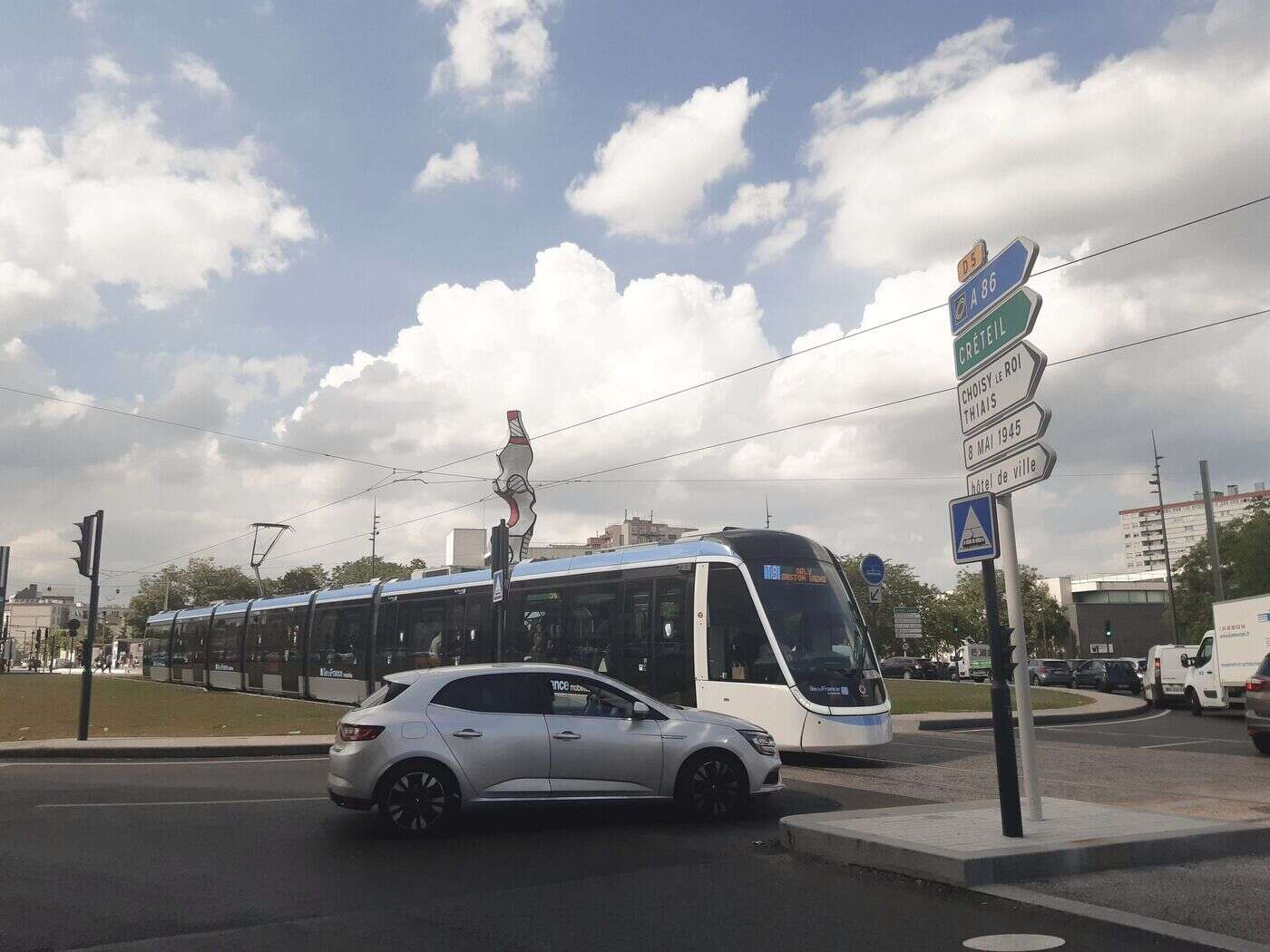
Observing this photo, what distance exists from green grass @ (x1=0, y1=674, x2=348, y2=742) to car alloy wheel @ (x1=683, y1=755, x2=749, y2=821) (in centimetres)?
1144

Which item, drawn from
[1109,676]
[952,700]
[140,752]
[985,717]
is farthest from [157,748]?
[1109,676]

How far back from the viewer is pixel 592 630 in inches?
722

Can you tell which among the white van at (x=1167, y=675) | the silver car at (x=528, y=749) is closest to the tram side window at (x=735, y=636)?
the silver car at (x=528, y=749)

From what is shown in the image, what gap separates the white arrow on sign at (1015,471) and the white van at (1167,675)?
1074 inches

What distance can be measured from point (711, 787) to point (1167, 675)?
92.7 feet

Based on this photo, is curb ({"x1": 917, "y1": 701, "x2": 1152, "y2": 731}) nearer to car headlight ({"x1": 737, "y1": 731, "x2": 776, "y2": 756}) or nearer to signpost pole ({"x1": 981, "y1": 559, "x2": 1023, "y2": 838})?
car headlight ({"x1": 737, "y1": 731, "x2": 776, "y2": 756})

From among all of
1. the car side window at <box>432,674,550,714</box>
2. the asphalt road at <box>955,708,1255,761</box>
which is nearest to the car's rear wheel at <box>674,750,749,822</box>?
the car side window at <box>432,674,550,714</box>

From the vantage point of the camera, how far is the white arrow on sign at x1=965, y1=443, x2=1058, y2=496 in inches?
309

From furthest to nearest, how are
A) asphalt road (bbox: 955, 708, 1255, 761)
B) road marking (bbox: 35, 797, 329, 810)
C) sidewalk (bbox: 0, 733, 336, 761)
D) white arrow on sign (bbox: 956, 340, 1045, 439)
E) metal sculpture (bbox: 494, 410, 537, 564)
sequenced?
metal sculpture (bbox: 494, 410, 537, 564), asphalt road (bbox: 955, 708, 1255, 761), sidewalk (bbox: 0, 733, 336, 761), road marking (bbox: 35, 797, 329, 810), white arrow on sign (bbox: 956, 340, 1045, 439)

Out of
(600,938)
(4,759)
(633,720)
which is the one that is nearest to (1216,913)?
(600,938)

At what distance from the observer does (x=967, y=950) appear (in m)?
5.51

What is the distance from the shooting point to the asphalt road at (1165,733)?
18422 mm

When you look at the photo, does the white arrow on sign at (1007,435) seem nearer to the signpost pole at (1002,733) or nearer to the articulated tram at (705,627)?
the signpost pole at (1002,733)

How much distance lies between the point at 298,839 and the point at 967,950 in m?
5.73
